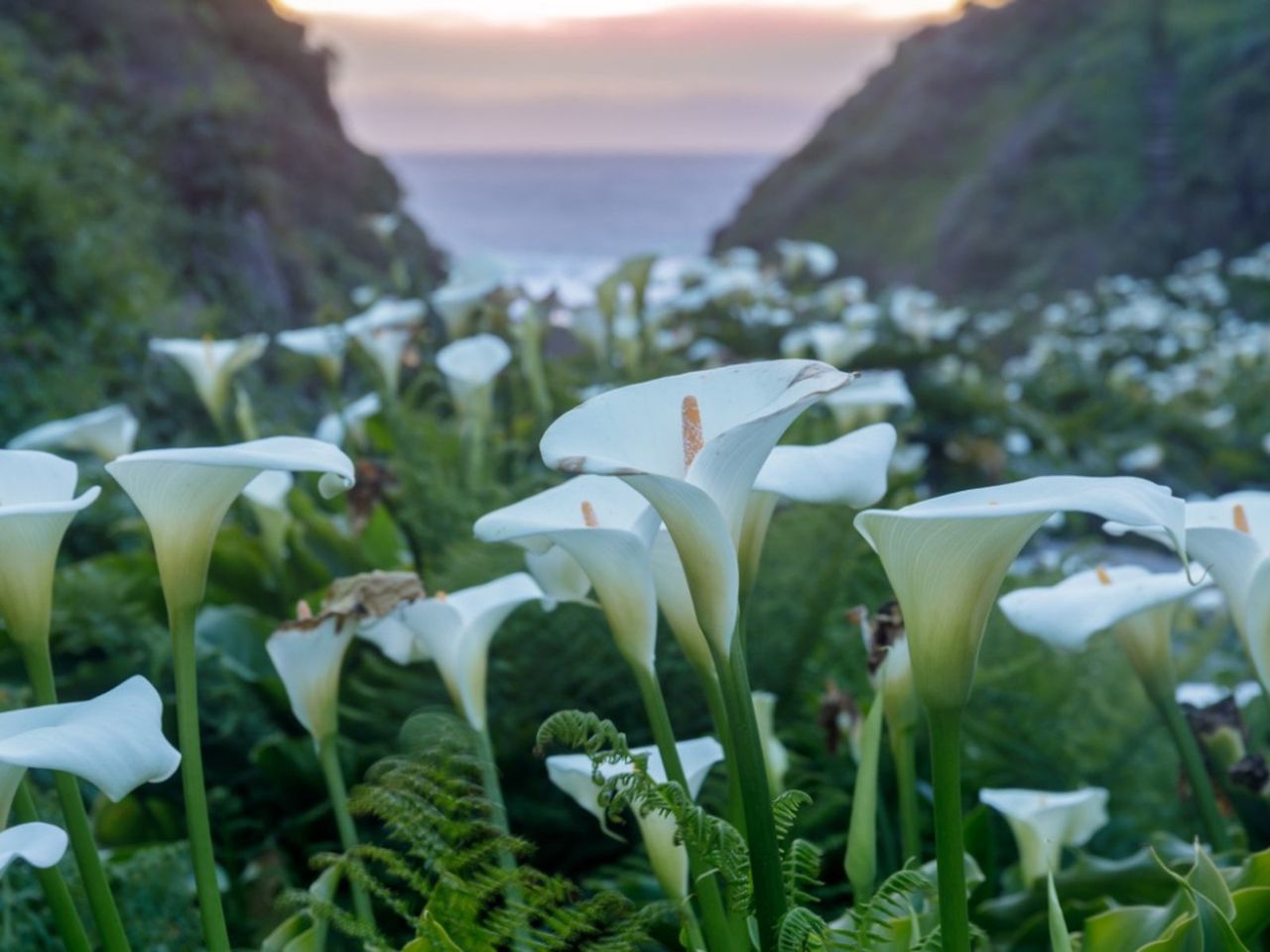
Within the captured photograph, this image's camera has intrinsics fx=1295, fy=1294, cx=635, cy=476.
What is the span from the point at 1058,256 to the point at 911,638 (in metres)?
10.8

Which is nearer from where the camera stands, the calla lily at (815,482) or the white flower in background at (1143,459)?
the calla lily at (815,482)

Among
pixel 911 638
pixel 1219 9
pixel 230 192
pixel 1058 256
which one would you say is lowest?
pixel 1058 256

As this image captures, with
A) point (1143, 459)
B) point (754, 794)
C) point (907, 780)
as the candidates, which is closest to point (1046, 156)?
point (1143, 459)

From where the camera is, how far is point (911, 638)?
508 mm

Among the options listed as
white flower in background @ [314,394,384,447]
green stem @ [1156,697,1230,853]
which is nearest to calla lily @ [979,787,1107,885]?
green stem @ [1156,697,1230,853]

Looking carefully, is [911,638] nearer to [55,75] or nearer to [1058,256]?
[55,75]

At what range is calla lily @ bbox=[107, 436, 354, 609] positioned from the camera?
496 millimetres

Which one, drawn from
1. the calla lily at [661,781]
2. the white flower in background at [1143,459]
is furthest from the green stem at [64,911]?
the white flower in background at [1143,459]

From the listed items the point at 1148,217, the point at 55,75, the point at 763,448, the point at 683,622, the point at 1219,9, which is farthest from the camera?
the point at 1219,9

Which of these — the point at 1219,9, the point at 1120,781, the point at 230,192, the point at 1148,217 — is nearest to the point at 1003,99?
the point at 1219,9

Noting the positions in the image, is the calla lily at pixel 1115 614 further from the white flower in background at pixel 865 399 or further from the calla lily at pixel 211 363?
the calla lily at pixel 211 363

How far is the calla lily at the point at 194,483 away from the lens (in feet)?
1.63

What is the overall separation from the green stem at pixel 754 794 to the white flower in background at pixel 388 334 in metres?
0.93

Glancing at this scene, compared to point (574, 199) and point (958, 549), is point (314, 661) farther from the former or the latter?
point (574, 199)
